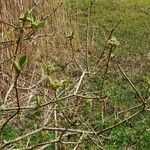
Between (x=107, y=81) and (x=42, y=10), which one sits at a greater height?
(x=42, y=10)

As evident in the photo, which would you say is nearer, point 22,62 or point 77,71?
point 22,62

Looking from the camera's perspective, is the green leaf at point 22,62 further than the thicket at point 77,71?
No

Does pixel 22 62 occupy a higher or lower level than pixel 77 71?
higher

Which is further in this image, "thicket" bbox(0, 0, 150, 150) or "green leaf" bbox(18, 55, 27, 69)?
"thicket" bbox(0, 0, 150, 150)

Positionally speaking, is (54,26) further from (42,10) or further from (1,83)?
(1,83)

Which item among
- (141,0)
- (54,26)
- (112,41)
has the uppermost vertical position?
(112,41)

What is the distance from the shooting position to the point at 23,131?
630 centimetres

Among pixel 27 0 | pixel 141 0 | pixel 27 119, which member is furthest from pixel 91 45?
pixel 141 0

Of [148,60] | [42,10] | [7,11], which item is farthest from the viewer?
[148,60]

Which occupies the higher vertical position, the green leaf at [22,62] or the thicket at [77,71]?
the green leaf at [22,62]

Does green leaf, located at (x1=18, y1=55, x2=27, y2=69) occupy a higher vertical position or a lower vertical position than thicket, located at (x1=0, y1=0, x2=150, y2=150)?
higher

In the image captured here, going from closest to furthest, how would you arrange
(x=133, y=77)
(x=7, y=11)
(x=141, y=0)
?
(x=7, y=11)
(x=133, y=77)
(x=141, y=0)

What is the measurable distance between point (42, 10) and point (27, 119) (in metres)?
2.04

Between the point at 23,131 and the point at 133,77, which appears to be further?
the point at 133,77
